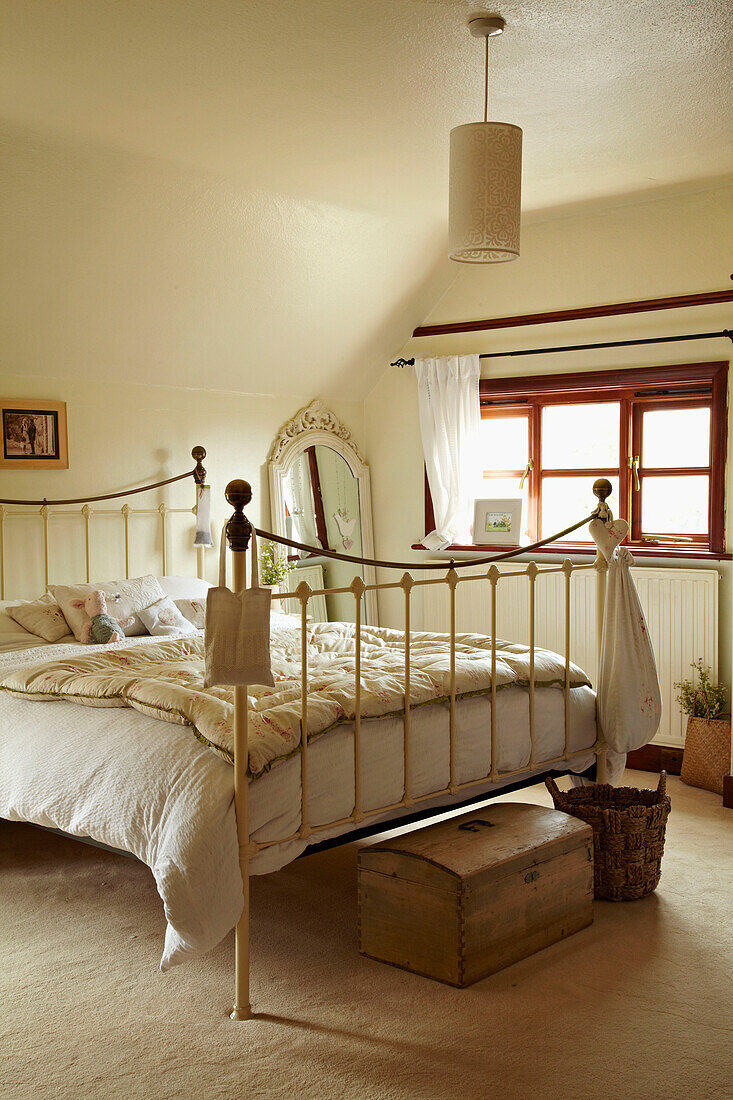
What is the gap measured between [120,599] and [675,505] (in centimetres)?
266

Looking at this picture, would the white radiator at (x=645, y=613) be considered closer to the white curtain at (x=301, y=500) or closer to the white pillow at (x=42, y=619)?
the white curtain at (x=301, y=500)

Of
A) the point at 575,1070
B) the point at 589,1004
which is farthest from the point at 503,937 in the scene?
the point at 575,1070

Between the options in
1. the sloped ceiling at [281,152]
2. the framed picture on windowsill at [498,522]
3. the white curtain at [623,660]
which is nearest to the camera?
the sloped ceiling at [281,152]

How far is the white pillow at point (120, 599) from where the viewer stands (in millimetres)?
3943

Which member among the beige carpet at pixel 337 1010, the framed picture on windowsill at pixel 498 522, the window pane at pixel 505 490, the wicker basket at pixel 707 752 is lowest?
the beige carpet at pixel 337 1010

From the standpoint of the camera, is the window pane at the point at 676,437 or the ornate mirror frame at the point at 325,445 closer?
the window pane at the point at 676,437

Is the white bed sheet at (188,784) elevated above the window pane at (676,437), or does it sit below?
below

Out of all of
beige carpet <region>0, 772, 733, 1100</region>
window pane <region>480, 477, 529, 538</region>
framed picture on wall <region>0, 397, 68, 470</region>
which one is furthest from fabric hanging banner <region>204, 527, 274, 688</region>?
window pane <region>480, 477, 529, 538</region>

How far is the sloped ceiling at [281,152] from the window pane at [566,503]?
1.22 meters

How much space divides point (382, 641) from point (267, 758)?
1294 mm

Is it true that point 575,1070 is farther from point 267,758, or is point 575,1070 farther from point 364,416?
point 364,416

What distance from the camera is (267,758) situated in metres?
2.49

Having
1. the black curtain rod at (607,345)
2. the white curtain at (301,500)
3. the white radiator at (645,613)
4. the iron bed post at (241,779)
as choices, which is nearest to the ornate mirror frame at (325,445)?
the white curtain at (301,500)

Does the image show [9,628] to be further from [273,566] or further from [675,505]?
[675,505]
